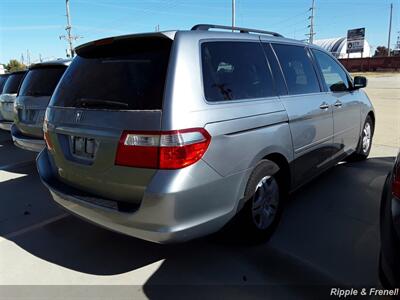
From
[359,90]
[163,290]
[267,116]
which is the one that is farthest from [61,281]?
[359,90]

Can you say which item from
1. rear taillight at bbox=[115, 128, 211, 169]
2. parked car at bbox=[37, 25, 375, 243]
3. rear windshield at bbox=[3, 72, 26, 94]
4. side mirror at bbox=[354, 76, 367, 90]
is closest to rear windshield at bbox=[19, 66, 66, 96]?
rear windshield at bbox=[3, 72, 26, 94]

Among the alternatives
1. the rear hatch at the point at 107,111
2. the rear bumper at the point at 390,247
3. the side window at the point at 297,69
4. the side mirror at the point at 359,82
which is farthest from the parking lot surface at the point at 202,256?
the side mirror at the point at 359,82

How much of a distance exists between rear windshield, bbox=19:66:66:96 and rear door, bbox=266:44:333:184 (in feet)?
12.0

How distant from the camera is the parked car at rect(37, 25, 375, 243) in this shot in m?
2.33

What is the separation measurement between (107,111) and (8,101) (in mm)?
5857

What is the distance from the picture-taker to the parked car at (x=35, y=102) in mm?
5301

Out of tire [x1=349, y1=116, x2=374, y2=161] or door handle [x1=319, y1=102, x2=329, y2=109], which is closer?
door handle [x1=319, y1=102, x2=329, y2=109]

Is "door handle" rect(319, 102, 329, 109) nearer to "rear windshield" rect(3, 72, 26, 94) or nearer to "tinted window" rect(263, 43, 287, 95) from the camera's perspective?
"tinted window" rect(263, 43, 287, 95)

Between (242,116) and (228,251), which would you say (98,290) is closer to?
(228,251)

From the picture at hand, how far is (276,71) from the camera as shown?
3.35 m

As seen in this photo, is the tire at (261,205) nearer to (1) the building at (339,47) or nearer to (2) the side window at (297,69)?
(2) the side window at (297,69)

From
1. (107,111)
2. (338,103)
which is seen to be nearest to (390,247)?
(107,111)

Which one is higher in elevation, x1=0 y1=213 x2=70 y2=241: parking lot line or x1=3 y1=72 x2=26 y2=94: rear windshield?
x1=3 y1=72 x2=26 y2=94: rear windshield

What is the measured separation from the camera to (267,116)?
298 centimetres
